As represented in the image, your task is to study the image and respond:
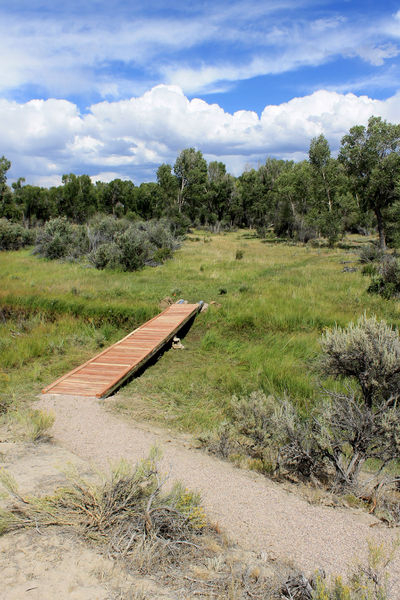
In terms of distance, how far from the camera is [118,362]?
8.00 metres

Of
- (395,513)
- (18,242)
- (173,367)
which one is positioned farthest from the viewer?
(18,242)

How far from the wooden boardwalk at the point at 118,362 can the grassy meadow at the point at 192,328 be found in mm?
306

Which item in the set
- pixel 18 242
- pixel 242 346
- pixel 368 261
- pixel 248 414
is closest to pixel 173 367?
pixel 242 346

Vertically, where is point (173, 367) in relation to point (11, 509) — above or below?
below

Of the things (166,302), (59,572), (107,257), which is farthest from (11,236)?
(59,572)

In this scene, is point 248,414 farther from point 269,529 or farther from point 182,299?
point 182,299

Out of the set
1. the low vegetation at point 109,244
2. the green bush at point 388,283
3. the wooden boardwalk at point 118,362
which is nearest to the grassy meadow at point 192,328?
the wooden boardwalk at point 118,362

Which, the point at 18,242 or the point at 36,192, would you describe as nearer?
the point at 18,242

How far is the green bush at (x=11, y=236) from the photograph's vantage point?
30.7m

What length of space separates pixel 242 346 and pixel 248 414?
14.7 feet

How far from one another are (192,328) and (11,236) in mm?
25289

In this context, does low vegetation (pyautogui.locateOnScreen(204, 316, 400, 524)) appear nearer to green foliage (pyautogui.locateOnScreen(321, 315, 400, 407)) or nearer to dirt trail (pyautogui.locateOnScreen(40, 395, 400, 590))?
green foliage (pyautogui.locateOnScreen(321, 315, 400, 407))

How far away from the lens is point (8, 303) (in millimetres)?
12000

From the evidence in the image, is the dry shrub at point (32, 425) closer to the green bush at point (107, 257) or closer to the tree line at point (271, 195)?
the green bush at point (107, 257)
